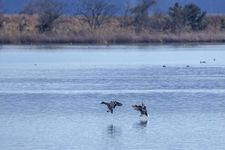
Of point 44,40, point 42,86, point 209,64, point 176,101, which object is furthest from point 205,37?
point 176,101

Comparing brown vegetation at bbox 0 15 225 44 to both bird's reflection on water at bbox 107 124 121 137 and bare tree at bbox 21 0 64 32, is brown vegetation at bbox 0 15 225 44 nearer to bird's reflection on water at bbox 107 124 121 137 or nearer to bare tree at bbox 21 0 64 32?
bare tree at bbox 21 0 64 32

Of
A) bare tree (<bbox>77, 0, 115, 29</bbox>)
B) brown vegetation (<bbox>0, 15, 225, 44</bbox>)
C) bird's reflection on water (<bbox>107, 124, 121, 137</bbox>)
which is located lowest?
Answer: brown vegetation (<bbox>0, 15, 225, 44</bbox>)

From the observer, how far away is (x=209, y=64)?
119 feet

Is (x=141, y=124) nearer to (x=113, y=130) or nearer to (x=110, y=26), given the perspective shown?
(x=113, y=130)

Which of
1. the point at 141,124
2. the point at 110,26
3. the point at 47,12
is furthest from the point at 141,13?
the point at 141,124

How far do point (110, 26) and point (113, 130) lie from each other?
4997 cm

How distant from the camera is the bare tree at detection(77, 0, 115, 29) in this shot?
2667 inches

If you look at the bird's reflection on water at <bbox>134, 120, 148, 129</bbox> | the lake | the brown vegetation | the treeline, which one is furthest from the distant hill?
the bird's reflection on water at <bbox>134, 120, 148, 129</bbox>

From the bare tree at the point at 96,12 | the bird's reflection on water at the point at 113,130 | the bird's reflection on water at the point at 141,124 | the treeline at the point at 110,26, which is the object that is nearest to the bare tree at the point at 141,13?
the treeline at the point at 110,26

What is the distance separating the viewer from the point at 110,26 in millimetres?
66062

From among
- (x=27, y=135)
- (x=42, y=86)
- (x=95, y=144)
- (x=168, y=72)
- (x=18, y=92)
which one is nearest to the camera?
(x=95, y=144)

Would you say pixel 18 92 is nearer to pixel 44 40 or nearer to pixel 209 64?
pixel 209 64

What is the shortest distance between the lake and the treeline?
1591cm

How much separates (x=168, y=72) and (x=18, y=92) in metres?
8.79
